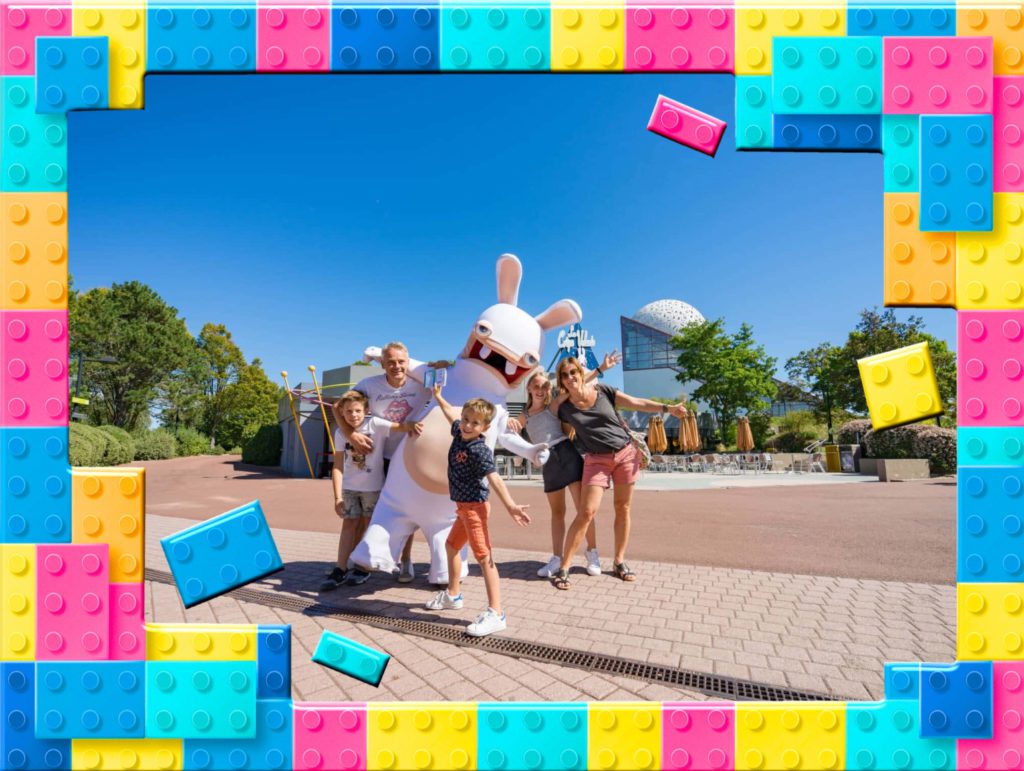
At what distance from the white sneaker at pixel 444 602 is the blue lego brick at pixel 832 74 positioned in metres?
3.01

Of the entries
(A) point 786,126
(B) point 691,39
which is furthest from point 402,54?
(A) point 786,126

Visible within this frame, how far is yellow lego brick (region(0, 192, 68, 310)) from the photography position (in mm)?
1566

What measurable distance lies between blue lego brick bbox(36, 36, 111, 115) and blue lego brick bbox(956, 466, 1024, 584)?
300 cm

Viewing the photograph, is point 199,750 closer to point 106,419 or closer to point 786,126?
point 106,419

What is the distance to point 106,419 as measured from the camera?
9.73 ft

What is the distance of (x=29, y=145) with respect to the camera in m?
1.59

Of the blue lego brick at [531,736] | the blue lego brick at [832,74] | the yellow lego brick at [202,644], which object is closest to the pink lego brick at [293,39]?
the blue lego brick at [832,74]

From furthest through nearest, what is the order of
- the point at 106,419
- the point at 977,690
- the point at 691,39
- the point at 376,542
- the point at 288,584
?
the point at 288,584
the point at 376,542
the point at 106,419
the point at 691,39
the point at 977,690

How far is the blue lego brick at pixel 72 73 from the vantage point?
5.17ft

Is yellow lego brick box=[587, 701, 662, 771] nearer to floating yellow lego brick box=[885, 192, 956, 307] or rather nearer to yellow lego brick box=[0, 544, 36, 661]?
floating yellow lego brick box=[885, 192, 956, 307]

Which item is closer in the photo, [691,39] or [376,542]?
[691,39]

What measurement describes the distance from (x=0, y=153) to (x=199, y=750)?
2018 millimetres

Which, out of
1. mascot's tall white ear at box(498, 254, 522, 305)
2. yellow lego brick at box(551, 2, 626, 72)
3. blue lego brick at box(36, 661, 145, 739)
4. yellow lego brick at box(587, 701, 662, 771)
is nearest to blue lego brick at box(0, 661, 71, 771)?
blue lego brick at box(36, 661, 145, 739)

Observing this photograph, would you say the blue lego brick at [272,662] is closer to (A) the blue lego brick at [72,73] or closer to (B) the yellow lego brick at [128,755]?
(B) the yellow lego brick at [128,755]
